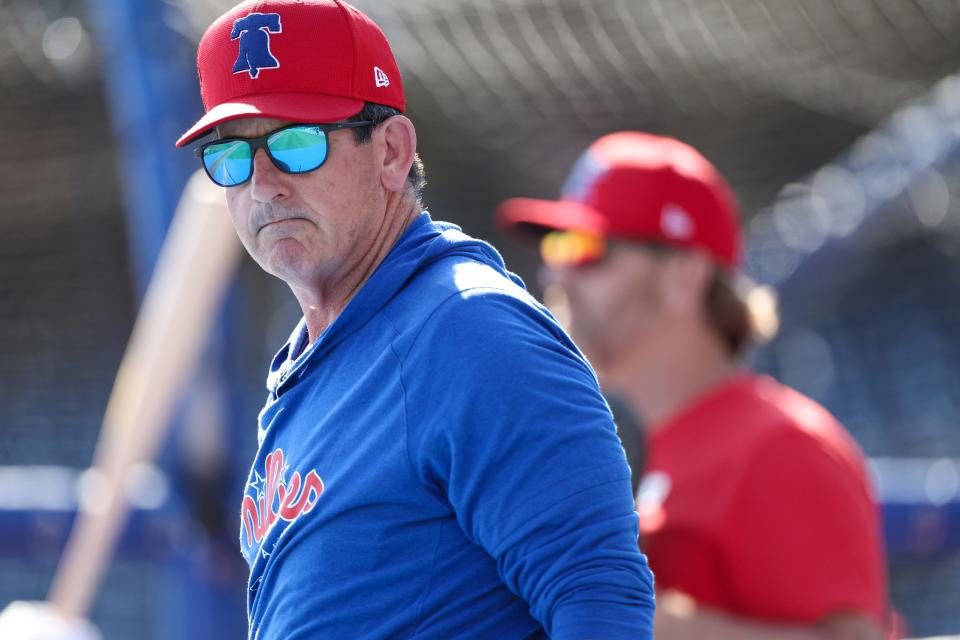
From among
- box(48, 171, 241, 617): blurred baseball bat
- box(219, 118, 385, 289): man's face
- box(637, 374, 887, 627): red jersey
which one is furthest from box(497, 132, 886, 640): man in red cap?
box(219, 118, 385, 289): man's face

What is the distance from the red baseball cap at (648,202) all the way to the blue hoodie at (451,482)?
1.37 meters

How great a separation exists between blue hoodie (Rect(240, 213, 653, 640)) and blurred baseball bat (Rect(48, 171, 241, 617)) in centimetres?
177

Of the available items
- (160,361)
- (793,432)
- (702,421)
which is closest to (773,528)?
(793,432)

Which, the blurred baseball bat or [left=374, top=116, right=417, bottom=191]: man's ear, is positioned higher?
the blurred baseball bat

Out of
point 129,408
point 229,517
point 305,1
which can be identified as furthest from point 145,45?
point 305,1

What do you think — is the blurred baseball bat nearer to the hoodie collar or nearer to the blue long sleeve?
the hoodie collar

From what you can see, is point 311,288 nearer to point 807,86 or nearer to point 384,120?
point 384,120

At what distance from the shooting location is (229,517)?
340cm

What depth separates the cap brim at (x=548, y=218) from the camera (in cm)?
271

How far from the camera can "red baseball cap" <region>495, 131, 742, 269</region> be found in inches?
105

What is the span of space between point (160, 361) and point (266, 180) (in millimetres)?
1806

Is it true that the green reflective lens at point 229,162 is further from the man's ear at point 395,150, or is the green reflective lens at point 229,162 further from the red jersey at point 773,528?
the red jersey at point 773,528

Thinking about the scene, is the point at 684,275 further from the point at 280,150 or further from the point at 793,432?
the point at 280,150

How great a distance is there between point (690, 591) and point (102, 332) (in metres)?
5.15
